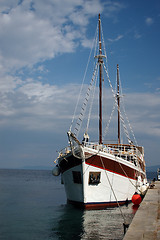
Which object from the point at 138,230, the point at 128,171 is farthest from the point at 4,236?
the point at 128,171

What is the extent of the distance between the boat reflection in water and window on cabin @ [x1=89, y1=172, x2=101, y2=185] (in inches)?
82.5

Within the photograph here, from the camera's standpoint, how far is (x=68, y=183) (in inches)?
832

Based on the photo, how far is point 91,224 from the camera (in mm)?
15328

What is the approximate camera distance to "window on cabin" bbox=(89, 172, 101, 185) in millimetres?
18922

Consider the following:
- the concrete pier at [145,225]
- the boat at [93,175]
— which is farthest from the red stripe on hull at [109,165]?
the concrete pier at [145,225]

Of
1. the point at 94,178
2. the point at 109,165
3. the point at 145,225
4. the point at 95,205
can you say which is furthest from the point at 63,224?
the point at 145,225

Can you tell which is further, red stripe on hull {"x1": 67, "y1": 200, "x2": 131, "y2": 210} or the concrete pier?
red stripe on hull {"x1": 67, "y1": 200, "x2": 131, "y2": 210}

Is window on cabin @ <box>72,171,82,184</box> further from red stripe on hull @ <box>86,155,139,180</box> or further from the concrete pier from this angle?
the concrete pier

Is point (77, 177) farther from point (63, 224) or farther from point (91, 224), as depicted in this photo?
point (91, 224)

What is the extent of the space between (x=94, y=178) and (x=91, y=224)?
4.24m

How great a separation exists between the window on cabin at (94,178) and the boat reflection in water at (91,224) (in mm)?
2097

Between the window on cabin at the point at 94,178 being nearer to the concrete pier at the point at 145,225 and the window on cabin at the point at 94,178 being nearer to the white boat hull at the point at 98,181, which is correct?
the white boat hull at the point at 98,181

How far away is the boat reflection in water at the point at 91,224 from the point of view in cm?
1320

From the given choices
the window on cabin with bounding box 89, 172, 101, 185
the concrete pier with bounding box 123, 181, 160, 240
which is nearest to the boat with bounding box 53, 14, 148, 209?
the window on cabin with bounding box 89, 172, 101, 185
